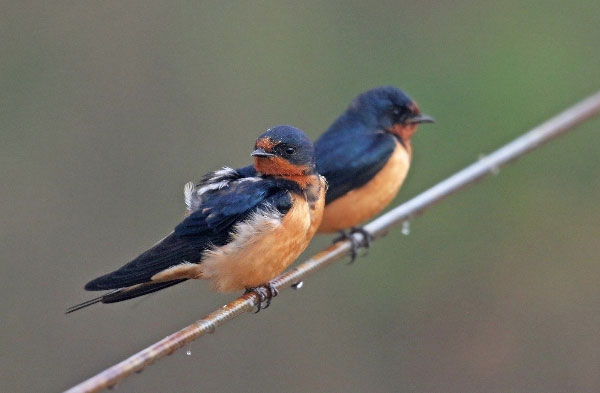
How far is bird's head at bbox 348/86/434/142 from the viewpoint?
3.65 m

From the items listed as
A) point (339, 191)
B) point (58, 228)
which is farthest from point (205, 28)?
point (339, 191)

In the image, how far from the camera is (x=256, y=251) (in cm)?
236

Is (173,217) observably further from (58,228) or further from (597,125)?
(597,125)

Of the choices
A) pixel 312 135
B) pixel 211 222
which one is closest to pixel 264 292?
pixel 211 222

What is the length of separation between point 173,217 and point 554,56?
97.6 inches

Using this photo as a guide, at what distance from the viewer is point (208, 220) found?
2305mm

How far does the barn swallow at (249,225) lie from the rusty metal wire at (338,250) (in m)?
0.06

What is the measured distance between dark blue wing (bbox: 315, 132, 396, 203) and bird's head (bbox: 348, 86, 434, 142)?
2.7 inches

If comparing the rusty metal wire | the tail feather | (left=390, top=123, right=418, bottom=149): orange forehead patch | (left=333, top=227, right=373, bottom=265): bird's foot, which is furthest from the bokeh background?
the tail feather

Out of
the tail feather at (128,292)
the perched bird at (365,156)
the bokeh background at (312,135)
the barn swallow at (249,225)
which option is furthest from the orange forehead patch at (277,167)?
the bokeh background at (312,135)

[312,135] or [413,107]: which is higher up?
[312,135]

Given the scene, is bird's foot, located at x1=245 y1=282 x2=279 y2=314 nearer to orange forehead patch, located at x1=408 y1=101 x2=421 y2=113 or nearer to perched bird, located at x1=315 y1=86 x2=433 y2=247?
perched bird, located at x1=315 y1=86 x2=433 y2=247

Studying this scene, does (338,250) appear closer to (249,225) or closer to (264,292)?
(264,292)

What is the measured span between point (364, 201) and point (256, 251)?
1.08m
